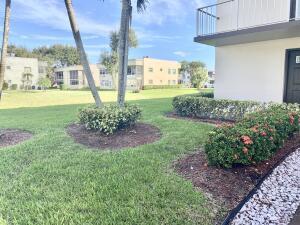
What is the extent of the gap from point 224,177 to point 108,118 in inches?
147

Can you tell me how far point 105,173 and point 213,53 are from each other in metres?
9.22

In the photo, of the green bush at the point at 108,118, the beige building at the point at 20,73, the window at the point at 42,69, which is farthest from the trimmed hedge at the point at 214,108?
the window at the point at 42,69

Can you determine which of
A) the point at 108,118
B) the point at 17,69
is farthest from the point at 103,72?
the point at 108,118

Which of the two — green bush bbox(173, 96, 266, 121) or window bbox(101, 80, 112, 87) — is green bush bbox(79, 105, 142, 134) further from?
window bbox(101, 80, 112, 87)

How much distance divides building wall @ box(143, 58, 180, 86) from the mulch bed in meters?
50.5

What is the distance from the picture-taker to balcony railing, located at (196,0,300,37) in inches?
369

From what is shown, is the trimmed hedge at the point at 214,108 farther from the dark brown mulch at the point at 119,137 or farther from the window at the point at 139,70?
the window at the point at 139,70

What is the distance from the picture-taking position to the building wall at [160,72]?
55.9 metres

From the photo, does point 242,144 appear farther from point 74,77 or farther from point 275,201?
point 74,77

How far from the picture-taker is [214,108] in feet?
32.9

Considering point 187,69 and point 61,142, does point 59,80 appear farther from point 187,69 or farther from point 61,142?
point 61,142

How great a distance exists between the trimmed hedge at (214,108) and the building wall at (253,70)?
1.27 meters

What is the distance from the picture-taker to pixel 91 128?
7410 millimetres

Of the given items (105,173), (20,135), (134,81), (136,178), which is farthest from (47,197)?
(134,81)
